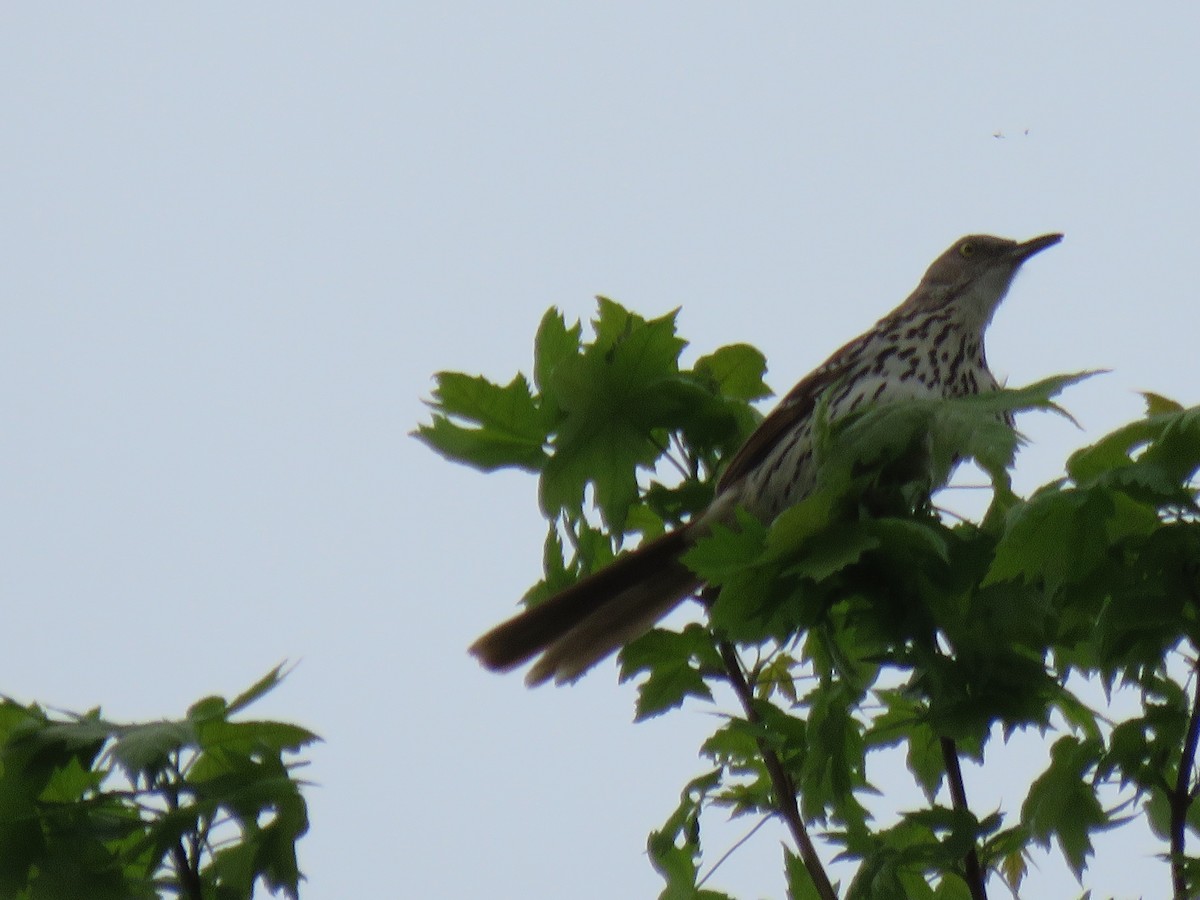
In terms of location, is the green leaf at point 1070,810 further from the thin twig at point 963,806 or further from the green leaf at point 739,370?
the green leaf at point 739,370

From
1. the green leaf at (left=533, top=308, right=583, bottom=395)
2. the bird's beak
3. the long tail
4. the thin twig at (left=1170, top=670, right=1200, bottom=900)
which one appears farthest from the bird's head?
the thin twig at (left=1170, top=670, right=1200, bottom=900)

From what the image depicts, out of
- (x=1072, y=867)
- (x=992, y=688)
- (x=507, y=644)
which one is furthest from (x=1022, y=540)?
(x=507, y=644)

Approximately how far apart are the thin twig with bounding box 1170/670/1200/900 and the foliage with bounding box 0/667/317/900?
1.39 metres

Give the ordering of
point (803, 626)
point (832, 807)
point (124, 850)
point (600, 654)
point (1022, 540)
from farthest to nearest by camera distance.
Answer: point (600, 654), point (832, 807), point (124, 850), point (803, 626), point (1022, 540)

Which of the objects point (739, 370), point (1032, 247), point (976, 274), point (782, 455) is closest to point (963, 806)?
point (739, 370)

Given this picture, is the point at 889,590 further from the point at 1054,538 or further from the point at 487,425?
the point at 487,425

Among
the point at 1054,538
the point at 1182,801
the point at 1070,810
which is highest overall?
the point at 1054,538

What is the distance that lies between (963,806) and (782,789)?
38cm

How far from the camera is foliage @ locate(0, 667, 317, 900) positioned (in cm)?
232

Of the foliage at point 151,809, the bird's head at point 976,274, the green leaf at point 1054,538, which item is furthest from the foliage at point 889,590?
the bird's head at point 976,274

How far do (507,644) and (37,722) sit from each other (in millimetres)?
1283

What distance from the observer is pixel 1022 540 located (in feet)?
6.64

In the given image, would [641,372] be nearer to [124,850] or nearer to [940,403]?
[940,403]

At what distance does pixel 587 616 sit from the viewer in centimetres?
336
